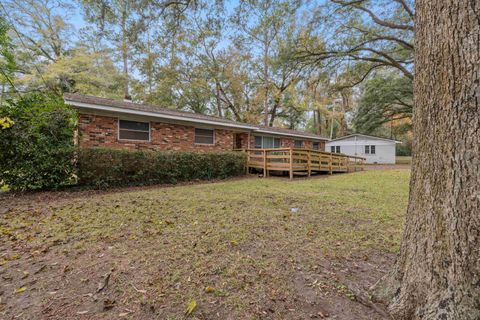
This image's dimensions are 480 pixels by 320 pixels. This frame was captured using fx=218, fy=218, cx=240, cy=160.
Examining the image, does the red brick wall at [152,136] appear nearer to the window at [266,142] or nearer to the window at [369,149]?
the window at [266,142]

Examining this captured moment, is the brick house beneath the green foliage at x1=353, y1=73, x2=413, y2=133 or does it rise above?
beneath

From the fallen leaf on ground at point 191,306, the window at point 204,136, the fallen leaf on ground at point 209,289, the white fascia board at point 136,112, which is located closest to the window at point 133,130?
the white fascia board at point 136,112

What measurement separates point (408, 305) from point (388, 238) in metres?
1.75

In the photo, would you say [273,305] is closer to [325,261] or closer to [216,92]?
[325,261]

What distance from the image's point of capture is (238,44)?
9.23 m

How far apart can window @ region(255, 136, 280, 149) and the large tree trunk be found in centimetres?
1358

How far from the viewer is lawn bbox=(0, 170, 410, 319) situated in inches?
69.3

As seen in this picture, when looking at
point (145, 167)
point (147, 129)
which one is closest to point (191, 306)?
point (145, 167)

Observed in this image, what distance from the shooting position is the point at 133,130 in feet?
31.4

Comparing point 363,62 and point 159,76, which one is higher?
point 159,76

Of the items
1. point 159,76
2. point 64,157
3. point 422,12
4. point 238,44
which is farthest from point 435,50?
point 159,76

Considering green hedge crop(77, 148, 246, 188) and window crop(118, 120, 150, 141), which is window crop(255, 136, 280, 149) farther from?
window crop(118, 120, 150, 141)

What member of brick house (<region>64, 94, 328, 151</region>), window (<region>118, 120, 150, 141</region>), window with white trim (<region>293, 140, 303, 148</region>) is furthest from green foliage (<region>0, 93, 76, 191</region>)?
window with white trim (<region>293, 140, 303, 148</region>)

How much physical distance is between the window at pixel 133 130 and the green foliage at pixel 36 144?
2631 millimetres
